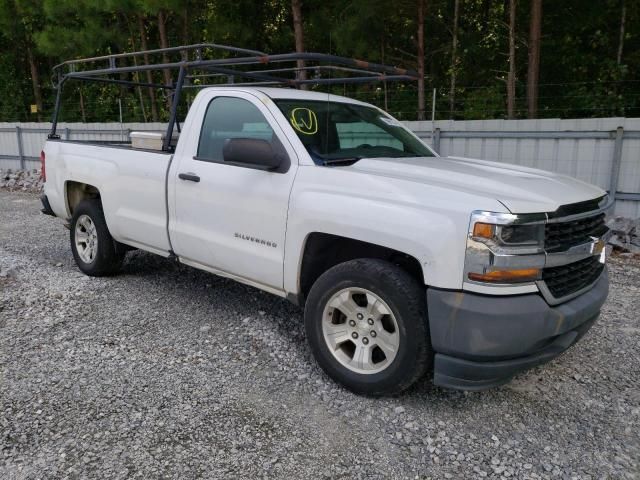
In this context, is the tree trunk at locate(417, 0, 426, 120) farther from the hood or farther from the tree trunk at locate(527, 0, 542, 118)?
the hood

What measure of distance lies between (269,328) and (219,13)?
43.8 ft

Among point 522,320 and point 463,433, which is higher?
point 522,320

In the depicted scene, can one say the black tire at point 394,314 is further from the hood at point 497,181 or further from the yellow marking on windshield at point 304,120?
the yellow marking on windshield at point 304,120

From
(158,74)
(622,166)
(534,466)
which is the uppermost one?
(158,74)

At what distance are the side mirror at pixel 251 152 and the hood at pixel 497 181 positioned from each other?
538mm

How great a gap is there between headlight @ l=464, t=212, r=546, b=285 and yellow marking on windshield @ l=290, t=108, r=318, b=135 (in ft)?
5.08

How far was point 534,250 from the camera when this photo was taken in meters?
2.88

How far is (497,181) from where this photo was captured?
3.29 m

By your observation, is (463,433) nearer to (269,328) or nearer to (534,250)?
(534,250)

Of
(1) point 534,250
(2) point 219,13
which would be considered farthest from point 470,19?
(1) point 534,250

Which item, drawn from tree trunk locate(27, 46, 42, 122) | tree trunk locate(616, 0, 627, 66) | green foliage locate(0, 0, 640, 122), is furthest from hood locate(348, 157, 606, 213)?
tree trunk locate(27, 46, 42, 122)

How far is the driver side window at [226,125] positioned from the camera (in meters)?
4.05

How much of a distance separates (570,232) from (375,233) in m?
1.10

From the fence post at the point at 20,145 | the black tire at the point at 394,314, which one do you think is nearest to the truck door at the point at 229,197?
the black tire at the point at 394,314
